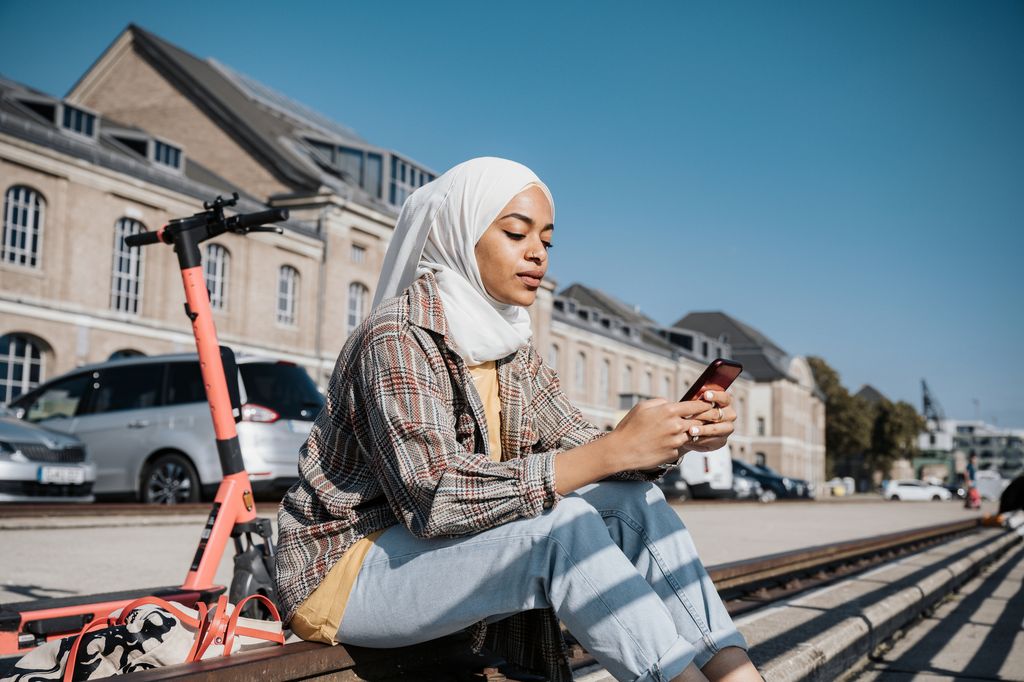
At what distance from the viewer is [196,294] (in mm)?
3533

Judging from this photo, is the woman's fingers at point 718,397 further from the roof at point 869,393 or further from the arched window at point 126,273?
the roof at point 869,393

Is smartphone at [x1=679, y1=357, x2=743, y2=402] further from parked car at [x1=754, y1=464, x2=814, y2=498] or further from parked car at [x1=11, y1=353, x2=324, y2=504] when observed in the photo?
parked car at [x1=754, y1=464, x2=814, y2=498]

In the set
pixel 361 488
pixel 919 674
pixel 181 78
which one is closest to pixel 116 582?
pixel 361 488

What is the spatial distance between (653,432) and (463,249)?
0.76 meters

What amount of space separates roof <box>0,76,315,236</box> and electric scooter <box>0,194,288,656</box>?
24.4m

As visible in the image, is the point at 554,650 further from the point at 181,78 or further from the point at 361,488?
the point at 181,78

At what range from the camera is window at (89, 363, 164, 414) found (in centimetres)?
1102

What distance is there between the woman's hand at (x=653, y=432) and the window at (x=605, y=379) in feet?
179

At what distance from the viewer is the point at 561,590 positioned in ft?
6.97

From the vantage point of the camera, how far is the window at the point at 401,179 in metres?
40.6

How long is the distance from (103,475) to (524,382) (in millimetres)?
9902

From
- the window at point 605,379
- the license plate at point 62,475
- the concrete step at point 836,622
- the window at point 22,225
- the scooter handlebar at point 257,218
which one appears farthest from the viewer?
the window at point 605,379

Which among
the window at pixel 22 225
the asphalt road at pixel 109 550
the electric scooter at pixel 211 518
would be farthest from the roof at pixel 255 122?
the electric scooter at pixel 211 518

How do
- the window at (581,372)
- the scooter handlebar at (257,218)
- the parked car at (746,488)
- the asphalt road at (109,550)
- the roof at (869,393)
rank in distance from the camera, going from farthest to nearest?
the roof at (869,393) < the window at (581,372) < the parked car at (746,488) < the asphalt road at (109,550) < the scooter handlebar at (257,218)
